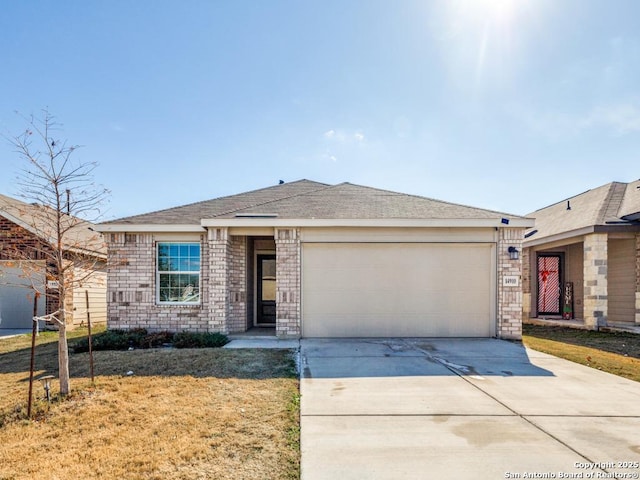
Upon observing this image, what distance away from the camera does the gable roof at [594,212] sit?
11.0 metres

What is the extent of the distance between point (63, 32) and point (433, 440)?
10.6 metres

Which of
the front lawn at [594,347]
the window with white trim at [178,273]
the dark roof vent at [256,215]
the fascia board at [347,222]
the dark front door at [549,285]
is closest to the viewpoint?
the front lawn at [594,347]

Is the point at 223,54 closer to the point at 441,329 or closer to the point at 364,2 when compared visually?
the point at 364,2

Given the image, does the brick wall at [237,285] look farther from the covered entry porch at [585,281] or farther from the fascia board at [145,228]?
the covered entry porch at [585,281]

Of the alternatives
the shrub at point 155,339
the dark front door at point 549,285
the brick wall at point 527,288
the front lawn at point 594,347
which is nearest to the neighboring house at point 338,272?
the shrub at point 155,339

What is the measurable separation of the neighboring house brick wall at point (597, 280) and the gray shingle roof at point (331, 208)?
181 inches

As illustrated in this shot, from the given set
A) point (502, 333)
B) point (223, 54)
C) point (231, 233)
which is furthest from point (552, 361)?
point (223, 54)

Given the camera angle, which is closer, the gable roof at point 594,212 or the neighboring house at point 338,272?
the neighboring house at point 338,272

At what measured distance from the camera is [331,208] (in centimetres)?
923

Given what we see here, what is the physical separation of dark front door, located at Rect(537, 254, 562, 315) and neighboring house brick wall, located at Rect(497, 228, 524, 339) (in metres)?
6.69

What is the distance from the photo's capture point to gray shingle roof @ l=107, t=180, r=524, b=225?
876 cm

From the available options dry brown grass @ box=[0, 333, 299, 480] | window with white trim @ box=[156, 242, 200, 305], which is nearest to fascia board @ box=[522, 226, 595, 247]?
dry brown grass @ box=[0, 333, 299, 480]

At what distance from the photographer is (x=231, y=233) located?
347 inches

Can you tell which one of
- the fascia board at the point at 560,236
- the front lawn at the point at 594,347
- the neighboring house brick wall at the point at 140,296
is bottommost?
the front lawn at the point at 594,347
